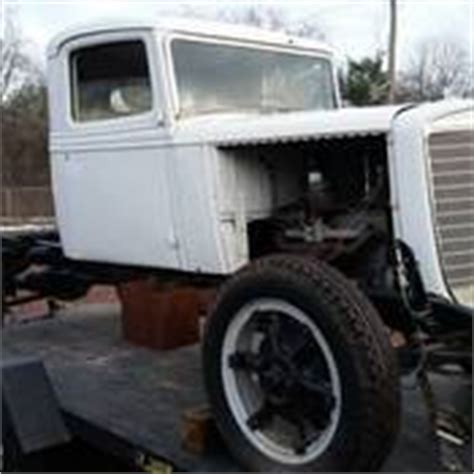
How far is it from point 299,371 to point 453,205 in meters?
0.99

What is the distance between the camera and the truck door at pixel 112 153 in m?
5.93

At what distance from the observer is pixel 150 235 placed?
5.98 m

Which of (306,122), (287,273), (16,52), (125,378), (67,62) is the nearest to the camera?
(287,273)

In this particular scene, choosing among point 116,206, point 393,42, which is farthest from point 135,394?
point 393,42

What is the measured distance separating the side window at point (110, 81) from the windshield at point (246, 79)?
8.1 inches

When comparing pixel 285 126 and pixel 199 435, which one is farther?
pixel 285 126

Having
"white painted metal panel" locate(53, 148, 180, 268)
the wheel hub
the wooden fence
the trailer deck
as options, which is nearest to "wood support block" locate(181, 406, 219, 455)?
the trailer deck

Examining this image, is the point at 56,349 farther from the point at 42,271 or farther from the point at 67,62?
the point at 67,62

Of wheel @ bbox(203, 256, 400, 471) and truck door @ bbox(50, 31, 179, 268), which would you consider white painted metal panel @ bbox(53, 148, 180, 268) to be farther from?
wheel @ bbox(203, 256, 400, 471)

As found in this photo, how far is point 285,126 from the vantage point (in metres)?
5.36

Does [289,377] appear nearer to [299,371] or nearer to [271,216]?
[299,371]

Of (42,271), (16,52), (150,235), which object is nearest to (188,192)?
(150,235)

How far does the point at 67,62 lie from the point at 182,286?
1432mm

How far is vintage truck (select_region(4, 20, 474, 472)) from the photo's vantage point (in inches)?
176
